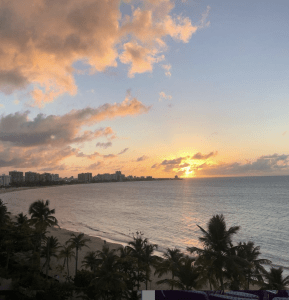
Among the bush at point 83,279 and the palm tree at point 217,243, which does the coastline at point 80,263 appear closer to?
the bush at point 83,279

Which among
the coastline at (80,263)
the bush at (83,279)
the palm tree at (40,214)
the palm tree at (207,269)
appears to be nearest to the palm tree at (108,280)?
the palm tree at (207,269)

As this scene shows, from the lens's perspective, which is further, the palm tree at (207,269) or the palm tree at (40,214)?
the palm tree at (40,214)

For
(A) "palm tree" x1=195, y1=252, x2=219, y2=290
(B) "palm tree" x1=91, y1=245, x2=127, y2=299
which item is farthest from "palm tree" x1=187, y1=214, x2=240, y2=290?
(B) "palm tree" x1=91, y1=245, x2=127, y2=299

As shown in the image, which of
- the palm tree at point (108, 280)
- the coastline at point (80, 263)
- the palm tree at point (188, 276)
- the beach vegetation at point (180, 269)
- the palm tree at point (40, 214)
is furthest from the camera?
the coastline at point (80, 263)

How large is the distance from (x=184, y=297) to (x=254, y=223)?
262 ft

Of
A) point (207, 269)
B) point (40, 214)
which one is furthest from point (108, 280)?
point (40, 214)

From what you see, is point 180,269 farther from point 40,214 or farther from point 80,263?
point 80,263

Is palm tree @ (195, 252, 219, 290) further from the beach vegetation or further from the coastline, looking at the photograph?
the coastline

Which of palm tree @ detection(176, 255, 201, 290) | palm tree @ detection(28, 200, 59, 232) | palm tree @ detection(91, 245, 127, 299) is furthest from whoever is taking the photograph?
palm tree @ detection(28, 200, 59, 232)

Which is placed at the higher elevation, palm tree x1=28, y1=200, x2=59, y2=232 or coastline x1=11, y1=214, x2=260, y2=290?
palm tree x1=28, y1=200, x2=59, y2=232

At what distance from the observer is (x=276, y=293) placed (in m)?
10.3

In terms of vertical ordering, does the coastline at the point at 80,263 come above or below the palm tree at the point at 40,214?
below

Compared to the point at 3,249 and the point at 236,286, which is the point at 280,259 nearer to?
the point at 236,286

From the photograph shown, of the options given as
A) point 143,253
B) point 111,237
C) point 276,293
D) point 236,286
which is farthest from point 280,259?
point 276,293
